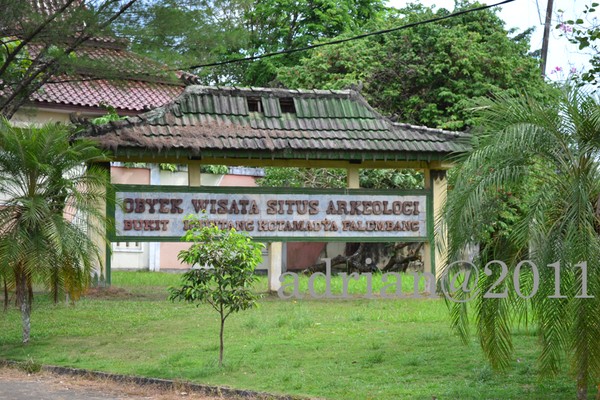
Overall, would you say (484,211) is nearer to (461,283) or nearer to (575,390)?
(461,283)

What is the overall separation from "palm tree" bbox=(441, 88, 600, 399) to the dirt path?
331 centimetres

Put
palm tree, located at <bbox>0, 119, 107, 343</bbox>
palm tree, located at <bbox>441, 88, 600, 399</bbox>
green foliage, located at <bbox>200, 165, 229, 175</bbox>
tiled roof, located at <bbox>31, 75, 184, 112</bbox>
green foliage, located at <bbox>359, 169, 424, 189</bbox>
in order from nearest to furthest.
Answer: palm tree, located at <bbox>441, 88, 600, 399</bbox>
palm tree, located at <bbox>0, 119, 107, 343</bbox>
tiled roof, located at <bbox>31, 75, 184, 112</bbox>
green foliage, located at <bbox>359, 169, 424, 189</bbox>
green foliage, located at <bbox>200, 165, 229, 175</bbox>

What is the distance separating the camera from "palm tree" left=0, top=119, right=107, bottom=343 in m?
13.8

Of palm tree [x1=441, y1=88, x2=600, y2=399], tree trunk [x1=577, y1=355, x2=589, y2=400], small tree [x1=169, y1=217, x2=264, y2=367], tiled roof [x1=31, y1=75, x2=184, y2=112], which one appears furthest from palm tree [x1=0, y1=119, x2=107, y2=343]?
tiled roof [x1=31, y1=75, x2=184, y2=112]

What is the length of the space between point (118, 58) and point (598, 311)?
9.94m

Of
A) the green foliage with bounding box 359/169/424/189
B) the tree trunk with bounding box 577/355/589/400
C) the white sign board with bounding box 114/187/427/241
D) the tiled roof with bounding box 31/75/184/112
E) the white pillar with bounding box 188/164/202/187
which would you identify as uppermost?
the tiled roof with bounding box 31/75/184/112

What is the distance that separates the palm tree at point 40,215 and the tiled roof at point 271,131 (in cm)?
354

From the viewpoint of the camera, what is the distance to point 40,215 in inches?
547

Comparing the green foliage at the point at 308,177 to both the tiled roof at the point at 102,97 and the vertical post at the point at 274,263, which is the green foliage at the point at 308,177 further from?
the vertical post at the point at 274,263

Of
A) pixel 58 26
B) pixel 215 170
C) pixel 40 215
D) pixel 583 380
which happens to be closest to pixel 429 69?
pixel 215 170

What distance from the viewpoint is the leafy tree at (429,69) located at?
1120 inches

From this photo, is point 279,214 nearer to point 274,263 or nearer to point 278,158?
point 278,158

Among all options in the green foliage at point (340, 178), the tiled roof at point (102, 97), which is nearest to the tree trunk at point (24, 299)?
Result: the tiled roof at point (102, 97)

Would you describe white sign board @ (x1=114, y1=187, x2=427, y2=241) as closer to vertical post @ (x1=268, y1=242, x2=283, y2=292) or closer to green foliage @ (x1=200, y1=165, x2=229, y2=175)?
vertical post @ (x1=268, y1=242, x2=283, y2=292)
